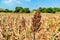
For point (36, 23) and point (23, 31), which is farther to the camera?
point (23, 31)

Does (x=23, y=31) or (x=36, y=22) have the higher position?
(x=36, y=22)

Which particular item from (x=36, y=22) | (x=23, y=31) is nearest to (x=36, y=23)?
(x=36, y=22)

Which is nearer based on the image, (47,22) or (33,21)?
(33,21)

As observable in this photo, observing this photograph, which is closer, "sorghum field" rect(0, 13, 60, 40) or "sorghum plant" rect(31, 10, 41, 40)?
"sorghum plant" rect(31, 10, 41, 40)

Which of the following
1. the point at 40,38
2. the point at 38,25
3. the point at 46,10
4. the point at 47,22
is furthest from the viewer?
the point at 46,10

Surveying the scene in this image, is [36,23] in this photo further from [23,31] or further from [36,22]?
[23,31]

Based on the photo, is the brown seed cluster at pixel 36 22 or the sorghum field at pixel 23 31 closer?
the brown seed cluster at pixel 36 22

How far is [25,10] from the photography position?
62.0 feet

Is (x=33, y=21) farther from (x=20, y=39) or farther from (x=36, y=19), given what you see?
(x=20, y=39)

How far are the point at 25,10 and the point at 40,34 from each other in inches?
566

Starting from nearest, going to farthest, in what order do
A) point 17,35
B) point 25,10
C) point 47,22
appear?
point 17,35 → point 47,22 → point 25,10

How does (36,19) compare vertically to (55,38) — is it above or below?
above

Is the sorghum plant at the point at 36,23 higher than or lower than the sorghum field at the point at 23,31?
higher

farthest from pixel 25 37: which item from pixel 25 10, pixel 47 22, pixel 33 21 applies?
pixel 25 10
